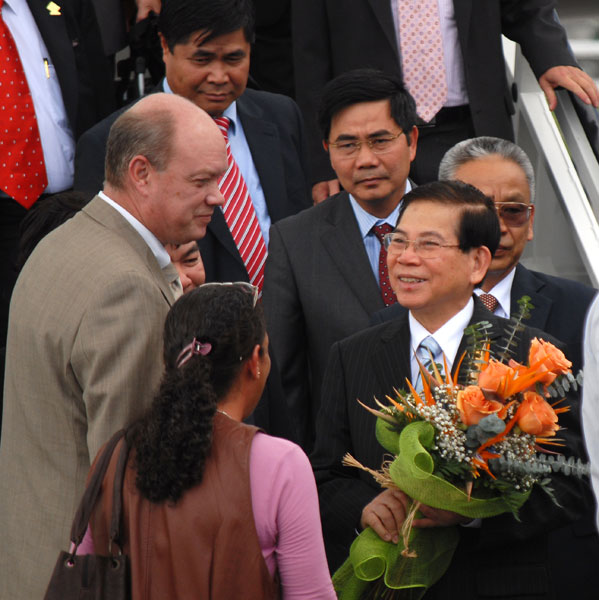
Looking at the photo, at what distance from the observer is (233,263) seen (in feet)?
16.0

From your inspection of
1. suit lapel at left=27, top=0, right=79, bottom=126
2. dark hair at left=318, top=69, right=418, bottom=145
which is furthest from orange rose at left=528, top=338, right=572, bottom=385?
suit lapel at left=27, top=0, right=79, bottom=126

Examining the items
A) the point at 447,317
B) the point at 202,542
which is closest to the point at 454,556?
the point at 447,317

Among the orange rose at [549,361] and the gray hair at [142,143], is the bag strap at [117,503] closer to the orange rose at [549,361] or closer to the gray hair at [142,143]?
the gray hair at [142,143]

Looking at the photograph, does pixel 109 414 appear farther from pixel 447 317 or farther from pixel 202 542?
pixel 447 317

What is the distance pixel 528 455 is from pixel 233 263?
7.09ft

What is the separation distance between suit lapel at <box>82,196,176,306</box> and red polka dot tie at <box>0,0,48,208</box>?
205 centimetres

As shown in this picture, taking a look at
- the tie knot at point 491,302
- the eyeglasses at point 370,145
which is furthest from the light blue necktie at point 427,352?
the eyeglasses at point 370,145

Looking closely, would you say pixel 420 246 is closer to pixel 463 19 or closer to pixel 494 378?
pixel 494 378

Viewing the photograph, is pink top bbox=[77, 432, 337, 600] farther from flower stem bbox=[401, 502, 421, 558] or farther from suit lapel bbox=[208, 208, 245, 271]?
suit lapel bbox=[208, 208, 245, 271]

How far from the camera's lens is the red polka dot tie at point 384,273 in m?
4.49

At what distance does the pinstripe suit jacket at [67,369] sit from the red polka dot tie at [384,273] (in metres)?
1.52

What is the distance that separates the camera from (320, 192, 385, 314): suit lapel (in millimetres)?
4438

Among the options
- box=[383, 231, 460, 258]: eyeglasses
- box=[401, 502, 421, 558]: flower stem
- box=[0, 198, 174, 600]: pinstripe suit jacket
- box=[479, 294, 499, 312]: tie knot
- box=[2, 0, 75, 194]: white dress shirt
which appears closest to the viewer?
box=[0, 198, 174, 600]: pinstripe suit jacket

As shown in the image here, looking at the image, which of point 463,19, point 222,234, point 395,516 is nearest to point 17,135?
point 222,234
